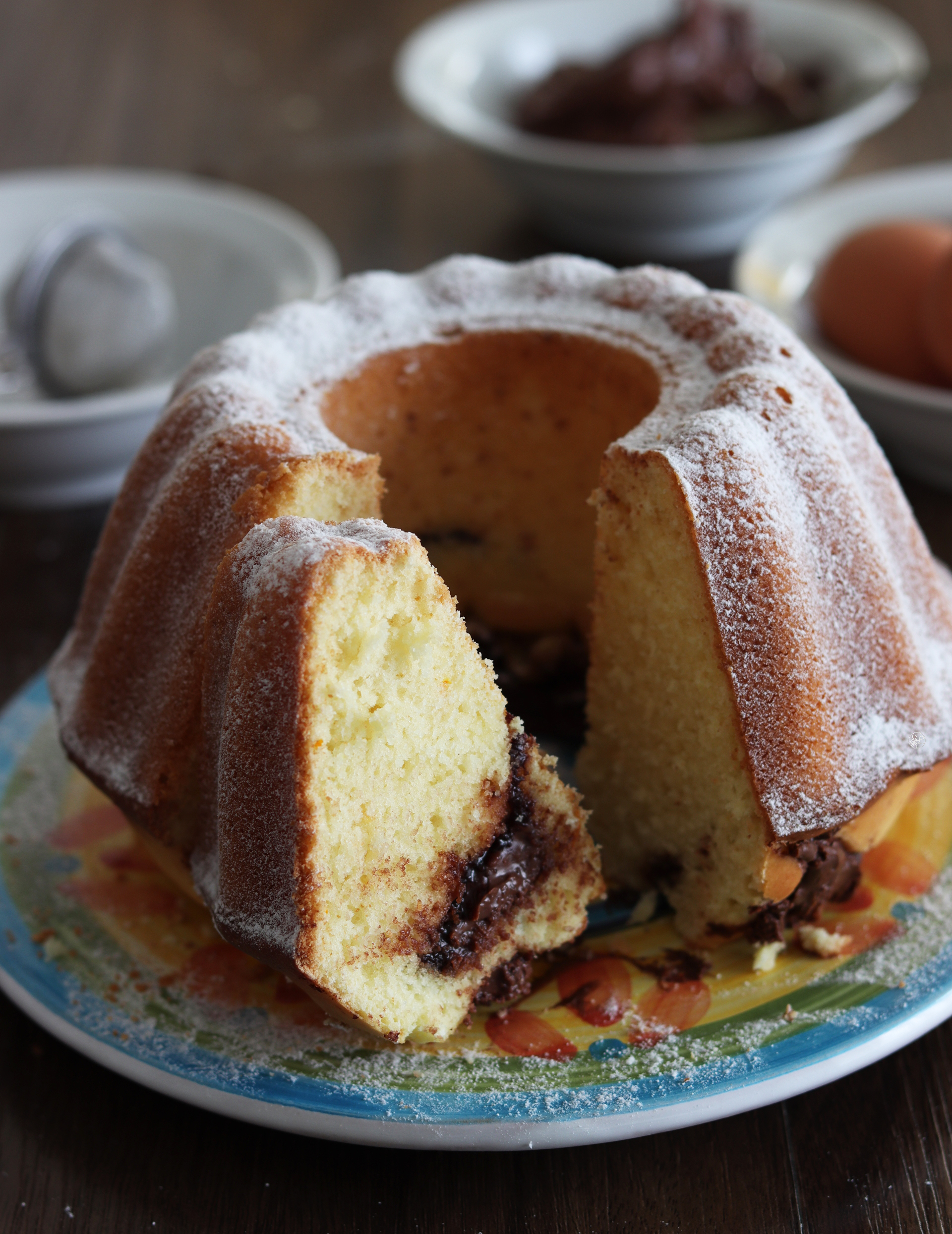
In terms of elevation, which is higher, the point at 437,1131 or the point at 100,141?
the point at 437,1131

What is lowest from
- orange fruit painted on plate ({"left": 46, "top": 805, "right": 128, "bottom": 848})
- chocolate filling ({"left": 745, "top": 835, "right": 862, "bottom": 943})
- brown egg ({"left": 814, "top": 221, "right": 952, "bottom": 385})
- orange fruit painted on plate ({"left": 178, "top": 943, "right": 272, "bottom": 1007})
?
orange fruit painted on plate ({"left": 46, "top": 805, "right": 128, "bottom": 848})

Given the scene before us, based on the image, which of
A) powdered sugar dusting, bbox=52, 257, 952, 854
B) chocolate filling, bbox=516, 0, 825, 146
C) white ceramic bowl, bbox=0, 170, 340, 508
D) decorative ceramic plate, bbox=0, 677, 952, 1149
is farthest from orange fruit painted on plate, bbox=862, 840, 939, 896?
chocolate filling, bbox=516, 0, 825, 146

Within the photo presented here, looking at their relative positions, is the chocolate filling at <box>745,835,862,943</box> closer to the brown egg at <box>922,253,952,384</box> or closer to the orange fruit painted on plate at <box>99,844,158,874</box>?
the orange fruit painted on plate at <box>99,844,158,874</box>

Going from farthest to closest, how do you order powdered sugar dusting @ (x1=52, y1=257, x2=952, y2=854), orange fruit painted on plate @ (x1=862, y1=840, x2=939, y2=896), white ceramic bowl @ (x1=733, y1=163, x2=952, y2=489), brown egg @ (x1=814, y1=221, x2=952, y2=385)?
1. brown egg @ (x1=814, y1=221, x2=952, y2=385)
2. white ceramic bowl @ (x1=733, y1=163, x2=952, y2=489)
3. orange fruit painted on plate @ (x1=862, y1=840, x2=939, y2=896)
4. powdered sugar dusting @ (x1=52, y1=257, x2=952, y2=854)

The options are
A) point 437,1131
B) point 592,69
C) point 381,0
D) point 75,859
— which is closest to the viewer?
point 437,1131

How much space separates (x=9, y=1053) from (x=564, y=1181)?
1.50 feet

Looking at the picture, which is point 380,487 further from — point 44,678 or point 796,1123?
point 796,1123

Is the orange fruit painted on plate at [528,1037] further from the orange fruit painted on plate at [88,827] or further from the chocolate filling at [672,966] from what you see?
the orange fruit painted on plate at [88,827]

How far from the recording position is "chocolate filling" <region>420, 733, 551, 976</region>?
3.12 feet

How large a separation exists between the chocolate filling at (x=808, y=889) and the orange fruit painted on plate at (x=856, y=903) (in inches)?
1.0

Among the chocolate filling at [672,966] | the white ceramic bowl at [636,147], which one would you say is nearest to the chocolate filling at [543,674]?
the chocolate filling at [672,966]

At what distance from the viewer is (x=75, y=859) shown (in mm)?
1161

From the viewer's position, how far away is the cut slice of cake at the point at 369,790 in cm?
86

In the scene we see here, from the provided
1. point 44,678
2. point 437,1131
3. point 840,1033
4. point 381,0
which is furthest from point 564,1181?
point 381,0
